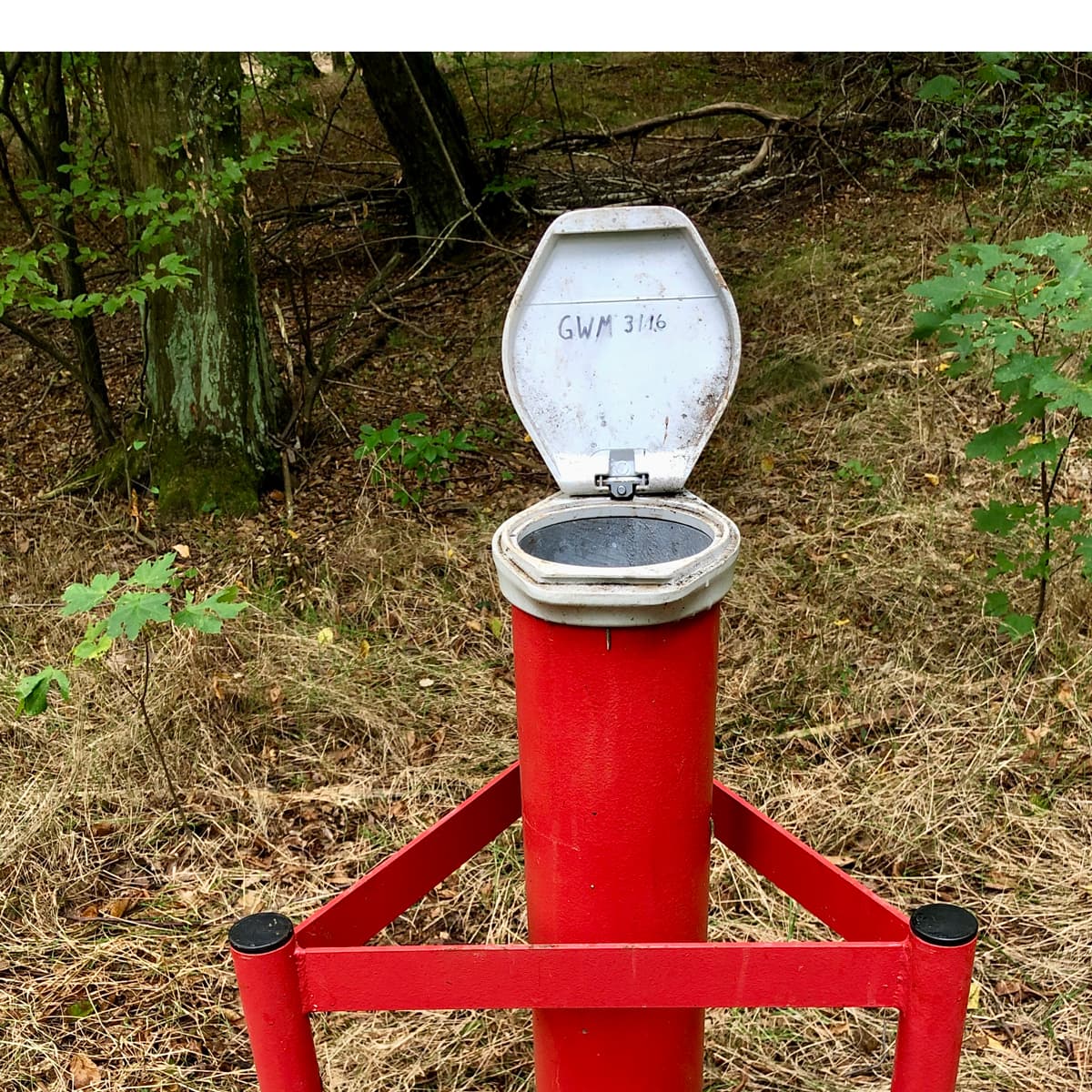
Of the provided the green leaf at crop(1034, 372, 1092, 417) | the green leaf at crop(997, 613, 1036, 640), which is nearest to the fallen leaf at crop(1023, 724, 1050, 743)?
the green leaf at crop(997, 613, 1036, 640)

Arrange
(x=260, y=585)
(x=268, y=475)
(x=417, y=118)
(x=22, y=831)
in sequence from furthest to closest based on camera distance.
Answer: (x=417, y=118) < (x=268, y=475) < (x=260, y=585) < (x=22, y=831)

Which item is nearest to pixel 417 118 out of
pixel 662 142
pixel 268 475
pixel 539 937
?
pixel 662 142

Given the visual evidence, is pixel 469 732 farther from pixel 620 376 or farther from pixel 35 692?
pixel 620 376

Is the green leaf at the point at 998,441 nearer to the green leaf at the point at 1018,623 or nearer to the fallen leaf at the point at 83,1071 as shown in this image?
the green leaf at the point at 1018,623

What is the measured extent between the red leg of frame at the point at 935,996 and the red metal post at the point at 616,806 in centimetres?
41

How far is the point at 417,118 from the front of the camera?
6871 millimetres

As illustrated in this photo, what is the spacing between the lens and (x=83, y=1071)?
7.91ft

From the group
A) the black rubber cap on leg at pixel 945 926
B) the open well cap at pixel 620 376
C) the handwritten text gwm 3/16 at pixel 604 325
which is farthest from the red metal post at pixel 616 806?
the handwritten text gwm 3/16 at pixel 604 325

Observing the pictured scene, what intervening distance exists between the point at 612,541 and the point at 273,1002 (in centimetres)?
100

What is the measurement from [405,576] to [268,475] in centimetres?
103

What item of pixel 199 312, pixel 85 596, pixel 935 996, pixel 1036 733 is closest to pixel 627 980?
pixel 935 996

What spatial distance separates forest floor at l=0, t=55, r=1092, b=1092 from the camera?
8.29ft

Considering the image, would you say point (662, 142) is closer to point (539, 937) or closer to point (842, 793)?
point (842, 793)

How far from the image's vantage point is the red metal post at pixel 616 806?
5.15 feet
